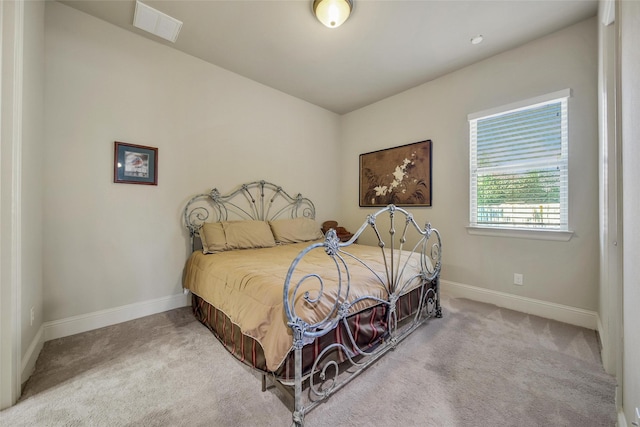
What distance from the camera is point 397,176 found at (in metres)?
3.56

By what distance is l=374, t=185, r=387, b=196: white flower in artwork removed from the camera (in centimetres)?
372

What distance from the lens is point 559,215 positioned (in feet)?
7.77

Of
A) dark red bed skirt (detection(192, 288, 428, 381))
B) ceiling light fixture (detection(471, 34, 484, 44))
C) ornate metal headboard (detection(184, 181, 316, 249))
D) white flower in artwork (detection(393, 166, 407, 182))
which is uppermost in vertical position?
ceiling light fixture (detection(471, 34, 484, 44))

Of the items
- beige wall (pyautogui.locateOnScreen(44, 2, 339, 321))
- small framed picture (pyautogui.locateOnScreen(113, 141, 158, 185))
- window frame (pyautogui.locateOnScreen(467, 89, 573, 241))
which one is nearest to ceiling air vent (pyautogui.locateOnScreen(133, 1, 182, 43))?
beige wall (pyautogui.locateOnScreen(44, 2, 339, 321))

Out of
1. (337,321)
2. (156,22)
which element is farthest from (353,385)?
(156,22)

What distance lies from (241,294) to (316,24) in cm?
240

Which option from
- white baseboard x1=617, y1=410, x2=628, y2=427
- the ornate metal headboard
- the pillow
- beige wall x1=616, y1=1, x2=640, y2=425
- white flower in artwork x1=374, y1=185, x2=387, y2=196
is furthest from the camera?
white flower in artwork x1=374, y1=185, x2=387, y2=196

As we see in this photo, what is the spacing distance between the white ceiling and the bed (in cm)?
162

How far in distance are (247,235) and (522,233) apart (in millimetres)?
2907

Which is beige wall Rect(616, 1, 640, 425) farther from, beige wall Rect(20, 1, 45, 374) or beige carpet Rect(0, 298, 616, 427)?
beige wall Rect(20, 1, 45, 374)

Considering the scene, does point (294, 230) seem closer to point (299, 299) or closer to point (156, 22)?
point (299, 299)

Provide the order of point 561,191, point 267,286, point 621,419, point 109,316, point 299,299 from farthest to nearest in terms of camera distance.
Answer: point 561,191 → point 109,316 → point 267,286 → point 299,299 → point 621,419

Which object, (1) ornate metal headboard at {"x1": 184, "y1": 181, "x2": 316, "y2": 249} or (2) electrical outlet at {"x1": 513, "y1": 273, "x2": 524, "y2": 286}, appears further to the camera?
(1) ornate metal headboard at {"x1": 184, "y1": 181, "x2": 316, "y2": 249}

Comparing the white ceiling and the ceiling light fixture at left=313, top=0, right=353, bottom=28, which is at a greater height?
the white ceiling
